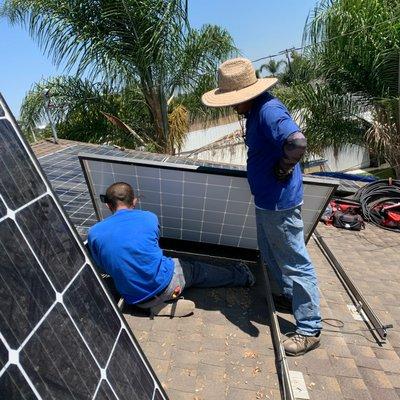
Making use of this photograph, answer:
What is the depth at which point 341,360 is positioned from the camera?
9.64 feet

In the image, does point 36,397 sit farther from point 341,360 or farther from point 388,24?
point 388,24

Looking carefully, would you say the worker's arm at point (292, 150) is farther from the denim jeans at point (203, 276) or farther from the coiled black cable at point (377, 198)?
the coiled black cable at point (377, 198)

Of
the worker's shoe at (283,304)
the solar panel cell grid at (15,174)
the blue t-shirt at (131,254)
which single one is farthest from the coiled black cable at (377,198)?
the solar panel cell grid at (15,174)

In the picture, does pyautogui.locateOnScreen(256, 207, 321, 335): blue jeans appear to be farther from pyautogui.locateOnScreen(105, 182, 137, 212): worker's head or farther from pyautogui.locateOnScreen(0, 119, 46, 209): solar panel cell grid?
pyautogui.locateOnScreen(0, 119, 46, 209): solar panel cell grid

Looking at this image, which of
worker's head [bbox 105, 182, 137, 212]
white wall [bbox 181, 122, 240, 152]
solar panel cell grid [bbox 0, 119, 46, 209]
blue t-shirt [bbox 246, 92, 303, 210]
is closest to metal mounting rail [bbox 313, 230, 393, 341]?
blue t-shirt [bbox 246, 92, 303, 210]

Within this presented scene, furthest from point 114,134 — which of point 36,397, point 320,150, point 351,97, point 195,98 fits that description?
point 36,397

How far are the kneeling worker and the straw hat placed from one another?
110cm

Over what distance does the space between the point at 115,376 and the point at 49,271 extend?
584 mm

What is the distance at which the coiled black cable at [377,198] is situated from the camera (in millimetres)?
8469

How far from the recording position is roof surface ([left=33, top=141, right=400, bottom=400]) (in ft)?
8.57

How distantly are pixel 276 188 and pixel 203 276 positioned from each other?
3.78ft

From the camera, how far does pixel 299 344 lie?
9.75ft

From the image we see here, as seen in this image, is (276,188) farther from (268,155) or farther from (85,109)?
(85,109)

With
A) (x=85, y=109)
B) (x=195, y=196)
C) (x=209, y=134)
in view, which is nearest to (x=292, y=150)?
(x=195, y=196)
